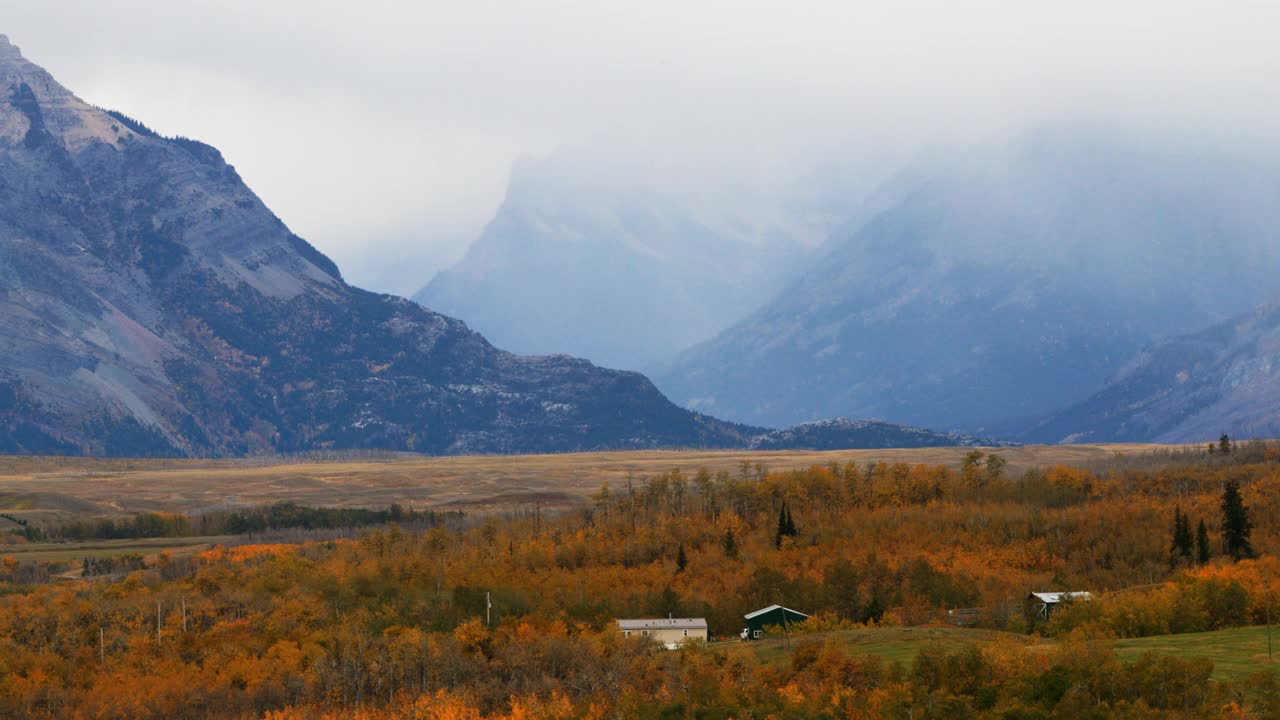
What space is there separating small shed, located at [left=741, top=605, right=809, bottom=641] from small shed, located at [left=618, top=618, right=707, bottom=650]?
192 inches

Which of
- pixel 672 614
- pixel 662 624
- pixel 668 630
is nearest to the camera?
pixel 668 630

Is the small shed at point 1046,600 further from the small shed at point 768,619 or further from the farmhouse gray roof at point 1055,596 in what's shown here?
the small shed at point 768,619

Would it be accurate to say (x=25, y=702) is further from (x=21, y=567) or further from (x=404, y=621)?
(x=21, y=567)

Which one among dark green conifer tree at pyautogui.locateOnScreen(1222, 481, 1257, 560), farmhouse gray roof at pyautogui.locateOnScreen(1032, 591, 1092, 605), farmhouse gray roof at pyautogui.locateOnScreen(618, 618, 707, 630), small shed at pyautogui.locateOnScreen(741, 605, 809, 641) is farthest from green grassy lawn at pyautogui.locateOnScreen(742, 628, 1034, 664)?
dark green conifer tree at pyautogui.locateOnScreen(1222, 481, 1257, 560)

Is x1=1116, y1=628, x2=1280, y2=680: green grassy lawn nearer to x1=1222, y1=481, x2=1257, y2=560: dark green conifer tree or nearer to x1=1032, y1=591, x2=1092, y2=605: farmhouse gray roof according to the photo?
x1=1032, y1=591, x2=1092, y2=605: farmhouse gray roof

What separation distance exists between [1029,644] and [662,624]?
138 ft

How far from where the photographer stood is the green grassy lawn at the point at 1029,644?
9881 cm

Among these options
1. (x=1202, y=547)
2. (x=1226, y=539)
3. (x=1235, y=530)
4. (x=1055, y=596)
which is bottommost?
(x=1055, y=596)

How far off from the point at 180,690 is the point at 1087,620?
279 ft

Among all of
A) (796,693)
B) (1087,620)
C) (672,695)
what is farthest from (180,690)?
(1087,620)

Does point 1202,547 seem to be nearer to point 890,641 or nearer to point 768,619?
point 768,619

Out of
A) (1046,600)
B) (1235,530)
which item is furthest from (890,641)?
(1235,530)

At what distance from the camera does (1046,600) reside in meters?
137

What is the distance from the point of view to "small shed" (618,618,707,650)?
453 ft
